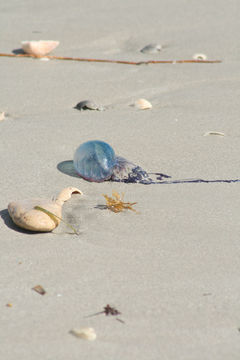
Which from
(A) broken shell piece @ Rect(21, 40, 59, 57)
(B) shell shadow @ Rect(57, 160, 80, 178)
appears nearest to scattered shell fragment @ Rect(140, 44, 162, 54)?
(A) broken shell piece @ Rect(21, 40, 59, 57)

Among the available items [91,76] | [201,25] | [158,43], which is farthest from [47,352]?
[201,25]

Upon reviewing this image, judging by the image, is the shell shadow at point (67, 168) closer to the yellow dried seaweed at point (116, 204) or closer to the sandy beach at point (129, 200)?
the sandy beach at point (129, 200)

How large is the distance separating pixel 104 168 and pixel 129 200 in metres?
0.21

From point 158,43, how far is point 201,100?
1.18m

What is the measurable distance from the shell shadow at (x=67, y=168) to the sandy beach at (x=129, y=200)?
1.0 inches

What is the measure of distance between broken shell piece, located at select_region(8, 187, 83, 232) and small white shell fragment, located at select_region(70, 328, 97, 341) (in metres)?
0.55

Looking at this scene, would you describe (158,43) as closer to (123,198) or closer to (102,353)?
(123,198)

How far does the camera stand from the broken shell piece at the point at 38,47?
13.7 feet

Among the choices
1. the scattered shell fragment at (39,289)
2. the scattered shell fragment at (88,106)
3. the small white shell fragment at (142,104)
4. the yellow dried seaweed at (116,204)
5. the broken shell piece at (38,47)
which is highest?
the broken shell piece at (38,47)

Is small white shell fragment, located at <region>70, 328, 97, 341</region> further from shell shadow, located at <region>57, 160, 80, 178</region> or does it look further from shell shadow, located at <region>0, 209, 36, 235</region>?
shell shadow, located at <region>57, 160, 80, 178</region>

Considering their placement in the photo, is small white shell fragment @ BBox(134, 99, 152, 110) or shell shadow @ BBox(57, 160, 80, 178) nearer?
shell shadow @ BBox(57, 160, 80, 178)

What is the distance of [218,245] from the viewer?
2088 mm

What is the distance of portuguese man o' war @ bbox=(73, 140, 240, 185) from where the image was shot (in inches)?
99.2

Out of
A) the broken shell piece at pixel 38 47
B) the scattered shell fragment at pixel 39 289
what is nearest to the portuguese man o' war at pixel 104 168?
the scattered shell fragment at pixel 39 289
